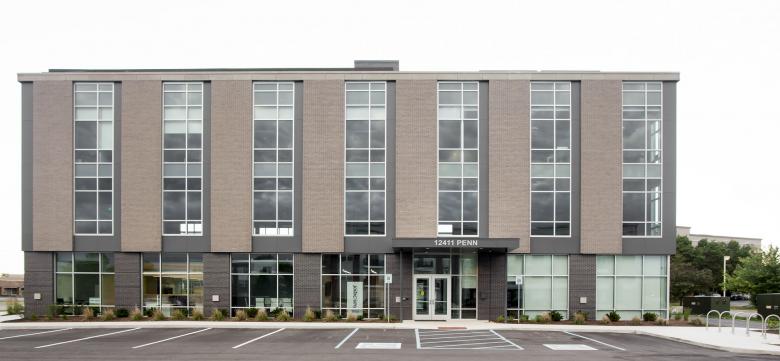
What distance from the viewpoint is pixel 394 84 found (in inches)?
1264

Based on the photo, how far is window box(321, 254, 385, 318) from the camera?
103 ft

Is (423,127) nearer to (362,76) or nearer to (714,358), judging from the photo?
(362,76)

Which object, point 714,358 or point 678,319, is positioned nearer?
point 714,358

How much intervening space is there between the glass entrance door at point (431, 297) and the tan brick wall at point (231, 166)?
8.70 metres

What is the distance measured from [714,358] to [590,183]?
13.6 metres

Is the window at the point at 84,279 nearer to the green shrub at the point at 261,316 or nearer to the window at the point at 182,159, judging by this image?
the window at the point at 182,159

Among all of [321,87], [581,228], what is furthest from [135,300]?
[581,228]

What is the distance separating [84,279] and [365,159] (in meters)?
15.4

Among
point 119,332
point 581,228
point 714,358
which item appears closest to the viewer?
point 714,358

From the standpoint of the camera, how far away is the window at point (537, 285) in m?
31.5

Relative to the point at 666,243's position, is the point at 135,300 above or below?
below

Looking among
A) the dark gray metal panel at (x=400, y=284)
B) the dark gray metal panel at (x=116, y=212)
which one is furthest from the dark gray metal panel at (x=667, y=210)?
the dark gray metal panel at (x=116, y=212)

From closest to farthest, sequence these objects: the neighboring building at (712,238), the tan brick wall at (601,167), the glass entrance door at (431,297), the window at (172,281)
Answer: the glass entrance door at (431,297) < the tan brick wall at (601,167) < the window at (172,281) < the neighboring building at (712,238)

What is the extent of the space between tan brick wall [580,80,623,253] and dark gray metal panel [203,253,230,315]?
17.7 metres
